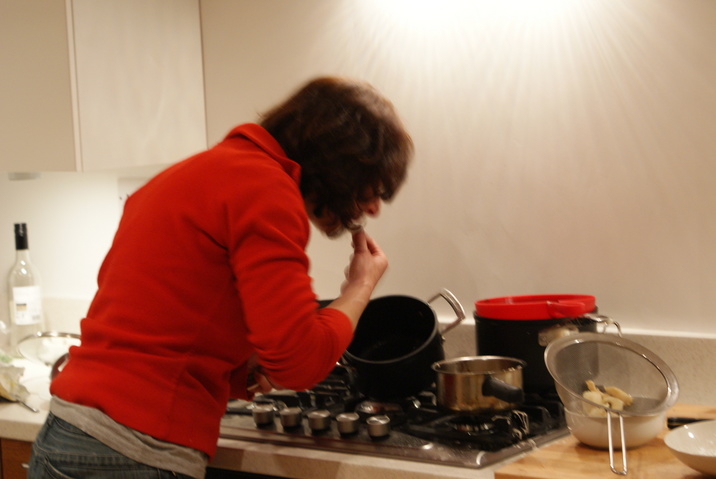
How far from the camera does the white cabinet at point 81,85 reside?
1634mm

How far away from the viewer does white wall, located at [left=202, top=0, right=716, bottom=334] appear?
1.54 m

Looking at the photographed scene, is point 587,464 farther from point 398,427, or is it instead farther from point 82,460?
point 82,460

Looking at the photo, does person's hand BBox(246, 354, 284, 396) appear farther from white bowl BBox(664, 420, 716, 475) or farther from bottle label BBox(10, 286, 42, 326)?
bottle label BBox(10, 286, 42, 326)

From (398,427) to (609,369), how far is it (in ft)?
1.20

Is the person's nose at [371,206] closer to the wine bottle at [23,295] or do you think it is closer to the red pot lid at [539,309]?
the red pot lid at [539,309]

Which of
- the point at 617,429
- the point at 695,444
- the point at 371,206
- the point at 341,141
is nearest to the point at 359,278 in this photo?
the point at 371,206

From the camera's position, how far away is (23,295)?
2092 mm

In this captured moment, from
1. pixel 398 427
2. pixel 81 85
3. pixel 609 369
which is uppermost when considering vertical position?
pixel 81 85

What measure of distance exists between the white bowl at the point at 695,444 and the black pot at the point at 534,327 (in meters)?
0.28

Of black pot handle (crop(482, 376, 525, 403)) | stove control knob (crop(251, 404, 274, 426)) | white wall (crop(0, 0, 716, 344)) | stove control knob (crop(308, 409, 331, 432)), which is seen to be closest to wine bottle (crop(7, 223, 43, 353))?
white wall (crop(0, 0, 716, 344))

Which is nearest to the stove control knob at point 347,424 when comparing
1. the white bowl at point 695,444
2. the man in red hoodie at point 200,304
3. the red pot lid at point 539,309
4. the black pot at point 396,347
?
the black pot at point 396,347

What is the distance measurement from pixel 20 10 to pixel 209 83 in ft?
1.66

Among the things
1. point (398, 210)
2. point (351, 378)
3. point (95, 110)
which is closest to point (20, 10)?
point (95, 110)

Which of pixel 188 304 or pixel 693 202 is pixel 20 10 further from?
pixel 693 202
